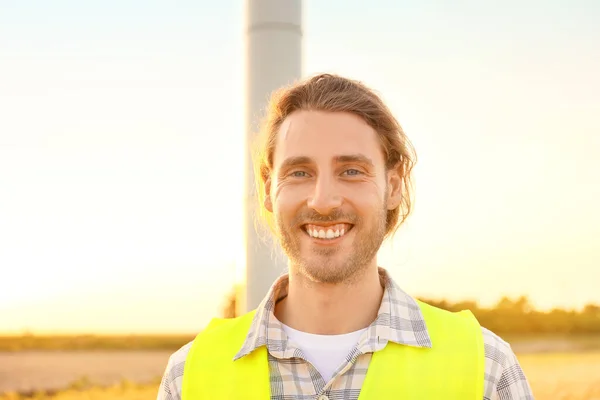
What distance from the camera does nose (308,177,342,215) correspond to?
1989mm

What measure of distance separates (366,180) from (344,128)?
0.56 ft

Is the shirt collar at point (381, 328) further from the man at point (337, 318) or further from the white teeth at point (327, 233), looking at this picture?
the white teeth at point (327, 233)

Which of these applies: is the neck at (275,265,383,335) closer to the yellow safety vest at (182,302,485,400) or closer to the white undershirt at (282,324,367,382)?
the white undershirt at (282,324,367,382)

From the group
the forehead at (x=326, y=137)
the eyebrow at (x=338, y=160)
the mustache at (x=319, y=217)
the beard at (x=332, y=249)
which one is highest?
the forehead at (x=326, y=137)

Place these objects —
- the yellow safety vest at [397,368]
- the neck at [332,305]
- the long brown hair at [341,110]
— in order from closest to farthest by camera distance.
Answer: the yellow safety vest at [397,368]
the neck at [332,305]
the long brown hair at [341,110]

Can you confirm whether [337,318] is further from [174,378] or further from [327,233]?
[174,378]

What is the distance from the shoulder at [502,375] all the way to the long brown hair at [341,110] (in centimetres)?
50

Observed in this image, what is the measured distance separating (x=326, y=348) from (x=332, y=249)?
0.28 m

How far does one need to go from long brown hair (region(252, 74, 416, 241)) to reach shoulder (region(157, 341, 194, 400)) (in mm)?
567

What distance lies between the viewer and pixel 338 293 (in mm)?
2102

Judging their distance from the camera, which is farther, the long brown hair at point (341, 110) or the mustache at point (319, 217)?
the long brown hair at point (341, 110)

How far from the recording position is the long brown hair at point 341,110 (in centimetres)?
221

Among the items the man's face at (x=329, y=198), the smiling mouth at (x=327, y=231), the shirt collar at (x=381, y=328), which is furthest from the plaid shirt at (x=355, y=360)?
the smiling mouth at (x=327, y=231)

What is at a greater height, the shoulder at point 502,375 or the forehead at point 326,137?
the forehead at point 326,137
